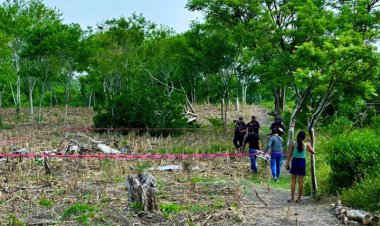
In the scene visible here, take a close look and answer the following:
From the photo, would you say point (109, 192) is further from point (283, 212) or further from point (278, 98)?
point (278, 98)

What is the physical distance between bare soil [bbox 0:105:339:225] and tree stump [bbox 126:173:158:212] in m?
0.18

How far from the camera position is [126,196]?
Result: 10.9m

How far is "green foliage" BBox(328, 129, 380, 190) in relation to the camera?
1076 centimetres

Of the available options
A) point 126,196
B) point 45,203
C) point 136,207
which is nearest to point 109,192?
point 126,196

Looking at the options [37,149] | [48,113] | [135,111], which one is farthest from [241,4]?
[48,113]

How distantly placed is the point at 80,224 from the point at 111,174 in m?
5.21

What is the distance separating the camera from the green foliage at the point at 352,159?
10758 mm

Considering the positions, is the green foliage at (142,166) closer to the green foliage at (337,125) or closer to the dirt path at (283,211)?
the dirt path at (283,211)

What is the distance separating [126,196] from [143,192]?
164 centimetres

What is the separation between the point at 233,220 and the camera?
930 cm

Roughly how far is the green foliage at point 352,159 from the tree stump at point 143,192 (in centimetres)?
433

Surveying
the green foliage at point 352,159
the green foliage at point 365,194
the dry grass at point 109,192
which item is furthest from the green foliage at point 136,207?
the green foliage at point 352,159

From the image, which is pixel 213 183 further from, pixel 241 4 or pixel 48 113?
pixel 48 113

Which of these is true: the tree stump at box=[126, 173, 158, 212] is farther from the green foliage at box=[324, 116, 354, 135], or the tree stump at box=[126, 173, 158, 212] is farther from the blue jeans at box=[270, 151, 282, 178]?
the green foliage at box=[324, 116, 354, 135]
